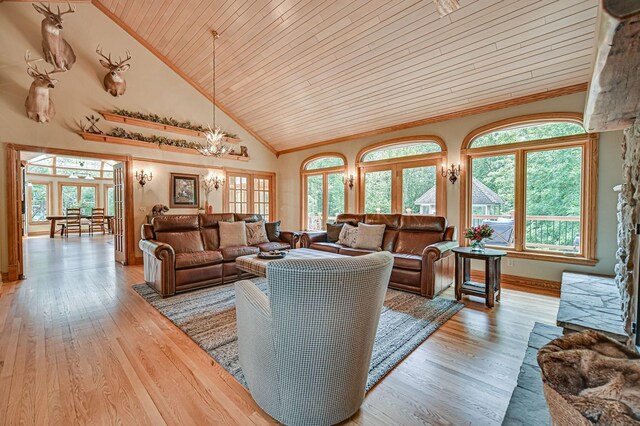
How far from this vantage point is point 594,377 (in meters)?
0.99

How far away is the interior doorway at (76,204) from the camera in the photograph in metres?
5.70

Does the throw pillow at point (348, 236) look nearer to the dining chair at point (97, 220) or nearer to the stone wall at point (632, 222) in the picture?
the stone wall at point (632, 222)

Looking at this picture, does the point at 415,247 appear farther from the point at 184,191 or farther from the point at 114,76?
the point at 114,76

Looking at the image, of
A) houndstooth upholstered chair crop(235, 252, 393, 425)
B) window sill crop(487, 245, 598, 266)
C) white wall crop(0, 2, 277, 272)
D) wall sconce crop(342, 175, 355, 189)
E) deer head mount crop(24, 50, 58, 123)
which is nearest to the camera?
houndstooth upholstered chair crop(235, 252, 393, 425)

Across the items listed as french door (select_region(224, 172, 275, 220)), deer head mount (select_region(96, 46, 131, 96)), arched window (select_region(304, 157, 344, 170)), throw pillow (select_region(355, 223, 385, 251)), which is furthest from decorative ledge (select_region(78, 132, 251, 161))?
throw pillow (select_region(355, 223, 385, 251))

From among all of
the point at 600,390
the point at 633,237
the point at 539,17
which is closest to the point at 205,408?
the point at 600,390

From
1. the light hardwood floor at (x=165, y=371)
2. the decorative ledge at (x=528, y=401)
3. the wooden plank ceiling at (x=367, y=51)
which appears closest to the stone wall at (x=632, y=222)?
the decorative ledge at (x=528, y=401)

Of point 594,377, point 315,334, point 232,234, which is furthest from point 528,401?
point 232,234

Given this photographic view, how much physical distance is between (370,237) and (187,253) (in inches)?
116

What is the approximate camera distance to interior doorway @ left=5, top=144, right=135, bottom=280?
18.7 ft

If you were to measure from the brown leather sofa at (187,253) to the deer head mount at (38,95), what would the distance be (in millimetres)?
2533

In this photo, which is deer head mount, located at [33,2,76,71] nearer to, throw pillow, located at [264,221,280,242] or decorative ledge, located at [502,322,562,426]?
throw pillow, located at [264,221,280,242]

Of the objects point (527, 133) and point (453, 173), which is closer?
point (527, 133)

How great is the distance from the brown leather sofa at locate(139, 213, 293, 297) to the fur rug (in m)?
3.90
